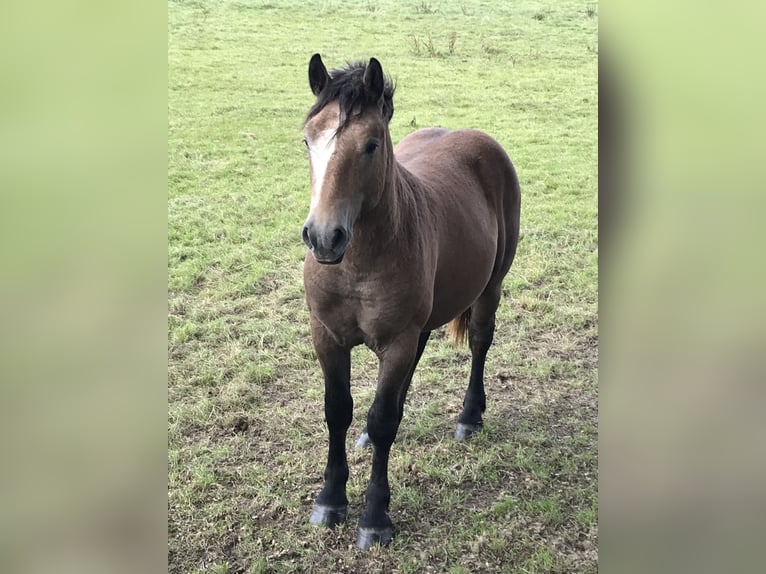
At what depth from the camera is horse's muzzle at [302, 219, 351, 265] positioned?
1.62 metres

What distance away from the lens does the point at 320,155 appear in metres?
1.71

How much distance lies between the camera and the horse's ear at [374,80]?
5.77 ft

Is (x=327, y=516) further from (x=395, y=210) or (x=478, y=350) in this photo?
(x=395, y=210)

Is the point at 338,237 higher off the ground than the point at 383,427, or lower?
higher

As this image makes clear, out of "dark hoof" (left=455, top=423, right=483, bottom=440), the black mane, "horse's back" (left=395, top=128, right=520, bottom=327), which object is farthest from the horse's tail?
the black mane

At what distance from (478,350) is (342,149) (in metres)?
1.71

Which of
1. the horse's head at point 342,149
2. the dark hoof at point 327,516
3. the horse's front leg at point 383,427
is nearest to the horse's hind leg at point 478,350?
the horse's front leg at point 383,427

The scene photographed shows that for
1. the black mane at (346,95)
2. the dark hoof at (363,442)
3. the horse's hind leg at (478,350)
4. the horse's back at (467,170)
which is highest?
the black mane at (346,95)

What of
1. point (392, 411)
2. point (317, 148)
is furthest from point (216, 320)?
point (317, 148)

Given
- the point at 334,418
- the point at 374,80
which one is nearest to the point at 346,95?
the point at 374,80

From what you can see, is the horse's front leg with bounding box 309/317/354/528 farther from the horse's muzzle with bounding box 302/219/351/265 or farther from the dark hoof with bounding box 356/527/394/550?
the horse's muzzle with bounding box 302/219/351/265

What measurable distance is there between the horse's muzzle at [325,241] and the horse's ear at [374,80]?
18.2 inches

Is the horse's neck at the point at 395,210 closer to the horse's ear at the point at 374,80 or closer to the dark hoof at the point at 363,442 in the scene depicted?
the horse's ear at the point at 374,80
